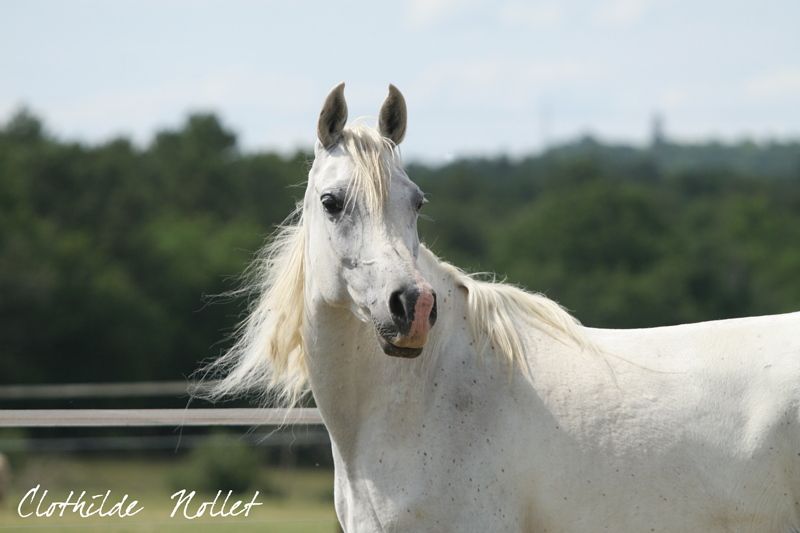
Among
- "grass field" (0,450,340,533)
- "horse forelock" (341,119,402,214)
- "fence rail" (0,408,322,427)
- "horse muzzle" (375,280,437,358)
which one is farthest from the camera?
"grass field" (0,450,340,533)

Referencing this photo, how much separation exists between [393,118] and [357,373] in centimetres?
101

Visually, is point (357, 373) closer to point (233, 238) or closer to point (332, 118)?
point (332, 118)

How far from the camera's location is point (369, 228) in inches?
100

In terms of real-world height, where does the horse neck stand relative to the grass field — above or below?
above

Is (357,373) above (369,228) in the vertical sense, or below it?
below

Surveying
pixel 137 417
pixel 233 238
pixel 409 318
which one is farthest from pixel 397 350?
pixel 233 238

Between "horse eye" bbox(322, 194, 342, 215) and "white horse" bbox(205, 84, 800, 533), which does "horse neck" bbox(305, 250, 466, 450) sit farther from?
"horse eye" bbox(322, 194, 342, 215)

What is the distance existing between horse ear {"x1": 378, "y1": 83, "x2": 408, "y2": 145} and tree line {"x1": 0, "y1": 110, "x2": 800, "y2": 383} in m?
20.5

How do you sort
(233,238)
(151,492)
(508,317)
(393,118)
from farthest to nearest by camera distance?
(233,238) → (151,492) → (508,317) → (393,118)

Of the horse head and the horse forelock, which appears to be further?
the horse forelock

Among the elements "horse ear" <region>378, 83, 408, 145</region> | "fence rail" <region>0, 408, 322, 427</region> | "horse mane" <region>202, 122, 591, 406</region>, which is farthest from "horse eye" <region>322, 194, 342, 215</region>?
"fence rail" <region>0, 408, 322, 427</region>

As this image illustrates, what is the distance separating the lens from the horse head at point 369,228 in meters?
2.38

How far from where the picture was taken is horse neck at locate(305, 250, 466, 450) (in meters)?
2.75

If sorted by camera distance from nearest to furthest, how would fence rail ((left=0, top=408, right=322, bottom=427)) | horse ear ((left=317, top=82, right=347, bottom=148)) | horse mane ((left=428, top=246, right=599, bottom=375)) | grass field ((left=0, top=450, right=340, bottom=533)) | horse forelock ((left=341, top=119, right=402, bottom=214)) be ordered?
horse forelock ((left=341, top=119, right=402, bottom=214)), horse ear ((left=317, top=82, right=347, bottom=148)), horse mane ((left=428, top=246, right=599, bottom=375)), fence rail ((left=0, top=408, right=322, bottom=427)), grass field ((left=0, top=450, right=340, bottom=533))
